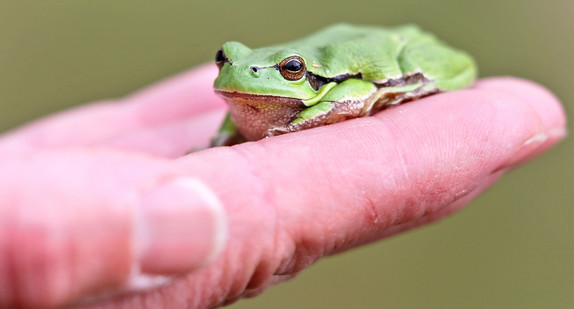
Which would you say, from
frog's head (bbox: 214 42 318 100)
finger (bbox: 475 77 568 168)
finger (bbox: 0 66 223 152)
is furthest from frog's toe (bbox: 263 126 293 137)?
finger (bbox: 0 66 223 152)

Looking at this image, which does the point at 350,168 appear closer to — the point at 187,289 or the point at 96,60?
the point at 187,289

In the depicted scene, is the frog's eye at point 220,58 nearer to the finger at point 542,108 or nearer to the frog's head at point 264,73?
the frog's head at point 264,73

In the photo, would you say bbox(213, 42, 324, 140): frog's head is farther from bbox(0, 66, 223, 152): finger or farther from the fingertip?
bbox(0, 66, 223, 152): finger

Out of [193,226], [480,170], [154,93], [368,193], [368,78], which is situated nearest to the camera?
[193,226]

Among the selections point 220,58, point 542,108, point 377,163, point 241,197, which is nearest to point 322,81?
point 220,58

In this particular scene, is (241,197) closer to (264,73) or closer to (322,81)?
(264,73)

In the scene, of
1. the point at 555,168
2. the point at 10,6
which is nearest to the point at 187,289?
the point at 555,168

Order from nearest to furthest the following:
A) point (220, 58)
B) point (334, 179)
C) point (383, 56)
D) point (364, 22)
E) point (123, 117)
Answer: point (334, 179) < point (220, 58) < point (383, 56) < point (123, 117) < point (364, 22)
